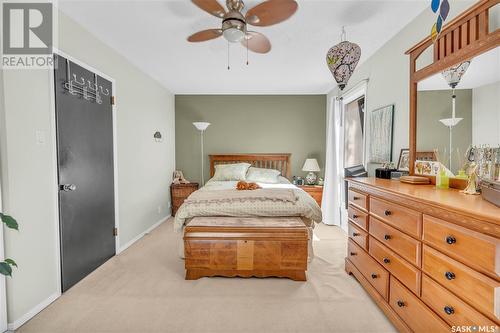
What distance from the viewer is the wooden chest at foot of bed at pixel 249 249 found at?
2.35 metres

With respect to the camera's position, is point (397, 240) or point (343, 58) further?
point (343, 58)

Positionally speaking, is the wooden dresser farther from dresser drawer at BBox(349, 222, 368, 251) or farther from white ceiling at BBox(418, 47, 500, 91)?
white ceiling at BBox(418, 47, 500, 91)

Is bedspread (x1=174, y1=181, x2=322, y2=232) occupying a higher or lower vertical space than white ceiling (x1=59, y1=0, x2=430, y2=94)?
lower

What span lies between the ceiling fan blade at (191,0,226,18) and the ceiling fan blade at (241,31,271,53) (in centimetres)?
36

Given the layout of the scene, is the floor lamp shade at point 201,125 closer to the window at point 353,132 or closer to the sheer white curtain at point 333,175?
the sheer white curtain at point 333,175

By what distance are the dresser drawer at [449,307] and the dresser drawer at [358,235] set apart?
0.67m

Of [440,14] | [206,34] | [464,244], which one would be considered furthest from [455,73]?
[206,34]

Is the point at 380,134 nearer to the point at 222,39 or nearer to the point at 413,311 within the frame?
the point at 413,311

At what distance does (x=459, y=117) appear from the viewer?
5.59 feet

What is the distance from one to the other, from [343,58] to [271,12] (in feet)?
2.52

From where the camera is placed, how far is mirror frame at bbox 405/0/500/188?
60.5 inches

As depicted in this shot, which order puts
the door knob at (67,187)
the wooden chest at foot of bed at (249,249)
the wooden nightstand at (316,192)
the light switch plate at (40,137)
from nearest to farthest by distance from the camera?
the light switch plate at (40,137), the door knob at (67,187), the wooden chest at foot of bed at (249,249), the wooden nightstand at (316,192)

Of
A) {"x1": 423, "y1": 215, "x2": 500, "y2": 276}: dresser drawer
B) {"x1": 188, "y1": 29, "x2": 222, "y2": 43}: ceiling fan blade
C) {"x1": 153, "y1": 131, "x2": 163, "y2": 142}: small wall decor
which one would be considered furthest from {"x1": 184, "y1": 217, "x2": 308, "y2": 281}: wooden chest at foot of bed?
{"x1": 153, "y1": 131, "x2": 163, "y2": 142}: small wall decor

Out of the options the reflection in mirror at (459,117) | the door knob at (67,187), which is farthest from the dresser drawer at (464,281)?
the door knob at (67,187)
